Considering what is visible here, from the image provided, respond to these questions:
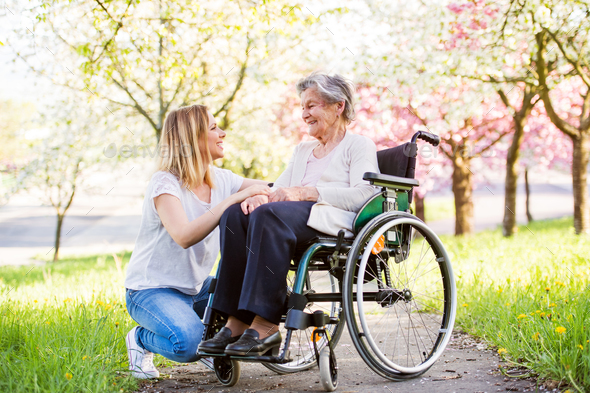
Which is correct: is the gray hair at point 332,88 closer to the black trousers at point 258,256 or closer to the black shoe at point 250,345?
the black trousers at point 258,256

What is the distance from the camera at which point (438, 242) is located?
2219mm

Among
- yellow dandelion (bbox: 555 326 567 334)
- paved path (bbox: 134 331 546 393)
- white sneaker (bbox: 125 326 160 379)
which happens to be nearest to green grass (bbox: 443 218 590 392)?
yellow dandelion (bbox: 555 326 567 334)

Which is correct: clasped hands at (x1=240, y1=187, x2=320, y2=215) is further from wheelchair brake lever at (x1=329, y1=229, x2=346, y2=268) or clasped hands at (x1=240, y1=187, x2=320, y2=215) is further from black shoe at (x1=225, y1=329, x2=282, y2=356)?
black shoe at (x1=225, y1=329, x2=282, y2=356)

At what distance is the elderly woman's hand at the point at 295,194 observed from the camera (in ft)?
6.99

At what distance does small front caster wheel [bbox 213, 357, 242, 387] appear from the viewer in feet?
6.88

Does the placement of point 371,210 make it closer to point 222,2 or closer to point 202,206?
point 202,206

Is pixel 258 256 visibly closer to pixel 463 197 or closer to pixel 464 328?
pixel 464 328

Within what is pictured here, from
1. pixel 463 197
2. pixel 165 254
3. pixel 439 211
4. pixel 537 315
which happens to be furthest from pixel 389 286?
pixel 439 211

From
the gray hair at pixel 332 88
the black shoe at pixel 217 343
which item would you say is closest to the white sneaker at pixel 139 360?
the black shoe at pixel 217 343

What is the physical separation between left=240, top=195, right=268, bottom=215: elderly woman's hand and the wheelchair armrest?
1.38ft

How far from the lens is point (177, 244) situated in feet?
7.57

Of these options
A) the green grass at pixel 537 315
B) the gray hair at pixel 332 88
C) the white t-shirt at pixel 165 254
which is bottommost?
the green grass at pixel 537 315

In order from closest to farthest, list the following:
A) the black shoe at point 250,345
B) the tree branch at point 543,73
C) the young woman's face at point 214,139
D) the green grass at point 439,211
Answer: the black shoe at point 250,345
the young woman's face at point 214,139
the tree branch at point 543,73
the green grass at point 439,211

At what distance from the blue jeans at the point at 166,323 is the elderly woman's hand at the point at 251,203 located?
1.80 ft
